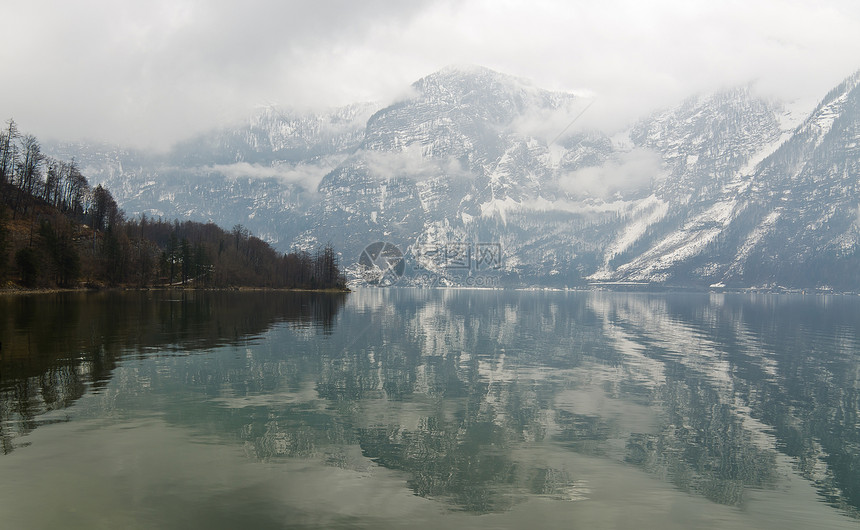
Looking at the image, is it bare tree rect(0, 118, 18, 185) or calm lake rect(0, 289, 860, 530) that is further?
bare tree rect(0, 118, 18, 185)

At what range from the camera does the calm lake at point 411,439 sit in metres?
19.3

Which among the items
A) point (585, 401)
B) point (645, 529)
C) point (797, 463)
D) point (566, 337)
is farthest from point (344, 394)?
point (566, 337)

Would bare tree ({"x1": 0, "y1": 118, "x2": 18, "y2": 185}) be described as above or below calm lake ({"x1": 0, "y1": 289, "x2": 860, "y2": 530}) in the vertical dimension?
above

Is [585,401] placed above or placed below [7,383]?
below

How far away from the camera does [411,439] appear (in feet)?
91.0

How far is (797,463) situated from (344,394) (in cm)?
2626

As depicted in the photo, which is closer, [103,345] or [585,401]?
[585,401]

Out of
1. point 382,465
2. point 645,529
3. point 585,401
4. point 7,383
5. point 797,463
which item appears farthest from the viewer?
point 585,401

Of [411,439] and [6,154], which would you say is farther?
[6,154]

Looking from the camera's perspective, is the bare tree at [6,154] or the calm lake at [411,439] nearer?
the calm lake at [411,439]

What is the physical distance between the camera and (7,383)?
3534 cm

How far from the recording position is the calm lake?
19.3 meters

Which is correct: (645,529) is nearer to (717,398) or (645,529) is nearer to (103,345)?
(717,398)

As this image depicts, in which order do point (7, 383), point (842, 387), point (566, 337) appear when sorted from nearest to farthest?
1. point (7, 383)
2. point (842, 387)
3. point (566, 337)
